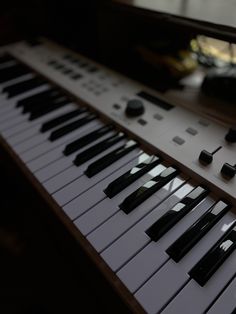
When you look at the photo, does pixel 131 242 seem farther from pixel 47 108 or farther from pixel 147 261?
pixel 47 108

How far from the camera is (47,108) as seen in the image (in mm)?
1023

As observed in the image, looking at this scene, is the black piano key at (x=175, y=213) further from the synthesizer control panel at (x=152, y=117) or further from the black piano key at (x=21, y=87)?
the black piano key at (x=21, y=87)

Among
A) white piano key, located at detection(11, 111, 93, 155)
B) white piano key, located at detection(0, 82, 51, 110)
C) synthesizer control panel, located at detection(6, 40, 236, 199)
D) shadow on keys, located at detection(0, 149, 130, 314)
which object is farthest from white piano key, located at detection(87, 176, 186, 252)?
white piano key, located at detection(0, 82, 51, 110)

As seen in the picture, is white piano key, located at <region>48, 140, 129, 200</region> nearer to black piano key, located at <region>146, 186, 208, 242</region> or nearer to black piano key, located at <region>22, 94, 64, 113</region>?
black piano key, located at <region>146, 186, 208, 242</region>

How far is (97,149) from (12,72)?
72 centimetres

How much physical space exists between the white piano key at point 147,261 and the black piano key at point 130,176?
16cm

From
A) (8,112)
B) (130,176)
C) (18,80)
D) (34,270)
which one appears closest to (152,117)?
(130,176)

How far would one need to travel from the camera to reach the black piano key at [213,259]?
0.50 m

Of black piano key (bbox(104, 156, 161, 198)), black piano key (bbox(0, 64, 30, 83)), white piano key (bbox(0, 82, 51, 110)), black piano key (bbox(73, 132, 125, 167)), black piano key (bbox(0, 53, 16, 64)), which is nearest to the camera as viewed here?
black piano key (bbox(104, 156, 161, 198))

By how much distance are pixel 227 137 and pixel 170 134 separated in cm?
15

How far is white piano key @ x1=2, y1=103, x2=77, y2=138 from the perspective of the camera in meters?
0.94

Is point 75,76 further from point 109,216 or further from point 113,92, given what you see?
point 109,216

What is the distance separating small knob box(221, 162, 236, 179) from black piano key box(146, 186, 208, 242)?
6cm

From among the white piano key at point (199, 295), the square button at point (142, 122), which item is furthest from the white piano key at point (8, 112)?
the white piano key at point (199, 295)
